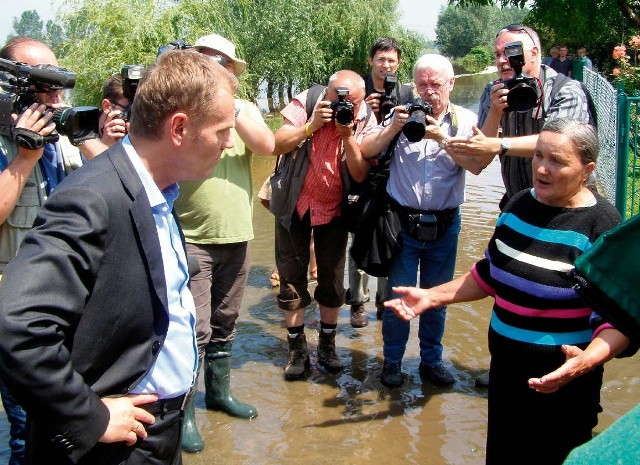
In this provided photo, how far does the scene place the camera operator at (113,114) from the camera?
10.6 ft

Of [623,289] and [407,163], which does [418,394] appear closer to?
[407,163]

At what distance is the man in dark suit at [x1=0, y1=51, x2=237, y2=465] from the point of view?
5.29ft

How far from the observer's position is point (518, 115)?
4070mm

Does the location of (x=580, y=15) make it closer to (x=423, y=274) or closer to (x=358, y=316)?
(x=358, y=316)

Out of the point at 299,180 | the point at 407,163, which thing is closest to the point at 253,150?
the point at 299,180

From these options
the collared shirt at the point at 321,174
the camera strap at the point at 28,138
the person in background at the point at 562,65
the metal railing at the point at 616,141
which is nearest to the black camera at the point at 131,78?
the camera strap at the point at 28,138

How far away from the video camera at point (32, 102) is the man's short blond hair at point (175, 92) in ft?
3.08

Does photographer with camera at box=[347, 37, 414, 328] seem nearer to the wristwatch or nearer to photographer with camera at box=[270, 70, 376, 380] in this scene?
photographer with camera at box=[270, 70, 376, 380]

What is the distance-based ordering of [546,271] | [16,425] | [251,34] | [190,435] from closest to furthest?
1. [546,271]
2. [16,425]
3. [190,435]
4. [251,34]

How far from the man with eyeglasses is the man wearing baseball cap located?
3.85ft

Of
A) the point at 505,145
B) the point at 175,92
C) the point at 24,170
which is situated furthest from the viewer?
the point at 505,145

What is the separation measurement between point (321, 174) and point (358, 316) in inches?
60.3

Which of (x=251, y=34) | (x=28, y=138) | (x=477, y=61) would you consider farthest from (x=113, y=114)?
(x=477, y=61)

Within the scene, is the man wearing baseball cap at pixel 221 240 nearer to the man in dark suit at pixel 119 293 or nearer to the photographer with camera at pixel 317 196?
the photographer with camera at pixel 317 196
